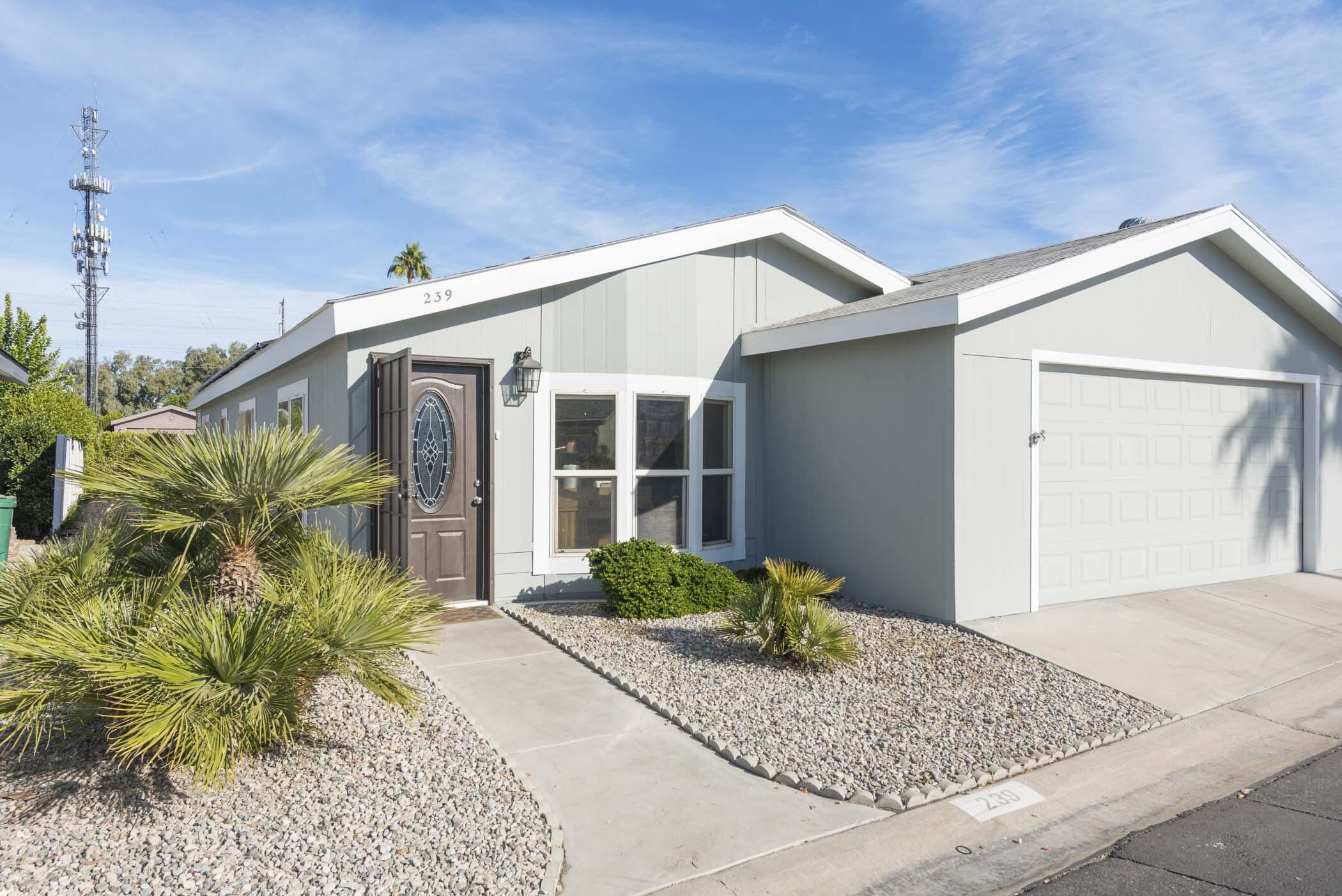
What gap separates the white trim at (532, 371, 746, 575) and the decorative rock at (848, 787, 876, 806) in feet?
13.8

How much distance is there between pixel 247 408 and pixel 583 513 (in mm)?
6550

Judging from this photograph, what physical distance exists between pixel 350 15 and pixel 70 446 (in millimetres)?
9291

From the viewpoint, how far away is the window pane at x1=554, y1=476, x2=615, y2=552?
764cm

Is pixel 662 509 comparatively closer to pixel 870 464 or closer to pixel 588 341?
pixel 588 341

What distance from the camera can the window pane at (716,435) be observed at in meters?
8.34

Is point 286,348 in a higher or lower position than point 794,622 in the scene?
higher

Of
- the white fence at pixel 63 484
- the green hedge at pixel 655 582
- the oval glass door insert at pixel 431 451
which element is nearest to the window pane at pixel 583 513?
the green hedge at pixel 655 582

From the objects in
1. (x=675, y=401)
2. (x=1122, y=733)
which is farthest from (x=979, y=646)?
(x=675, y=401)

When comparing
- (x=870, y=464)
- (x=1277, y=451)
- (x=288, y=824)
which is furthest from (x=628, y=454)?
(x=1277, y=451)

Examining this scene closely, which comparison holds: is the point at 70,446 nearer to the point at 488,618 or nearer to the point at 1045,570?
the point at 488,618

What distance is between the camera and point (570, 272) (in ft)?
24.3

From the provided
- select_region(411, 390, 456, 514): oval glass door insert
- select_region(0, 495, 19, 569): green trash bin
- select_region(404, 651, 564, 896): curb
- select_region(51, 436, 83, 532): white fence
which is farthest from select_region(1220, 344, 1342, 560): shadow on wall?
select_region(51, 436, 83, 532): white fence

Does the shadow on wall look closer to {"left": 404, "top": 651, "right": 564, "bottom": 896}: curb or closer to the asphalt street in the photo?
the asphalt street

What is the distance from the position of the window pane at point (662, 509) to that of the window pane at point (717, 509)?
1.06ft
